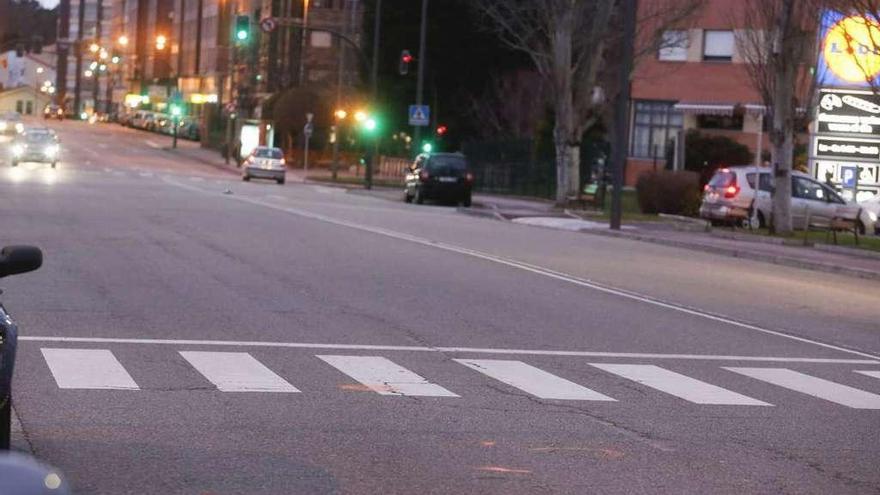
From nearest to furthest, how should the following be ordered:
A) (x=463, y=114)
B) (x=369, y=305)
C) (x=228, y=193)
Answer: (x=369, y=305) < (x=228, y=193) < (x=463, y=114)

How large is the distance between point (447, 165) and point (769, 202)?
14388 mm

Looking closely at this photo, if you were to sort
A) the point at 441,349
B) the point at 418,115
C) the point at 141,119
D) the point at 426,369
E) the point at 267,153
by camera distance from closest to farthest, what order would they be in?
the point at 426,369, the point at 441,349, the point at 418,115, the point at 267,153, the point at 141,119

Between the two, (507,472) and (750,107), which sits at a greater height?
(750,107)

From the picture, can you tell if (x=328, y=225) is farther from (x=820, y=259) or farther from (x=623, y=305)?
(x=623, y=305)

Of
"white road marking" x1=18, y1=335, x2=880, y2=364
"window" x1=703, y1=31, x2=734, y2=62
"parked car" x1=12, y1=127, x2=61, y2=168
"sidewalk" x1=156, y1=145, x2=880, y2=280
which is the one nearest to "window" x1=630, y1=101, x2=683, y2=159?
"window" x1=703, y1=31, x2=734, y2=62

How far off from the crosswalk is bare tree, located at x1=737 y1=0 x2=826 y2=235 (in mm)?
23721

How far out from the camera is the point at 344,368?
41.6 feet

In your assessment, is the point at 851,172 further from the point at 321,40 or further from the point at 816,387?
the point at 321,40

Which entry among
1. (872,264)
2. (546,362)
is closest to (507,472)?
(546,362)

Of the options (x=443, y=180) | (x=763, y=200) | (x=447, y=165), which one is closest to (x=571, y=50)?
(x=447, y=165)

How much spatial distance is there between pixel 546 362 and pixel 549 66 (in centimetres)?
3812

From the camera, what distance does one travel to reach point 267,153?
214ft

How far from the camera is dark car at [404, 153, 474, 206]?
52.1 m

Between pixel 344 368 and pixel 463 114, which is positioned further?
pixel 463 114
